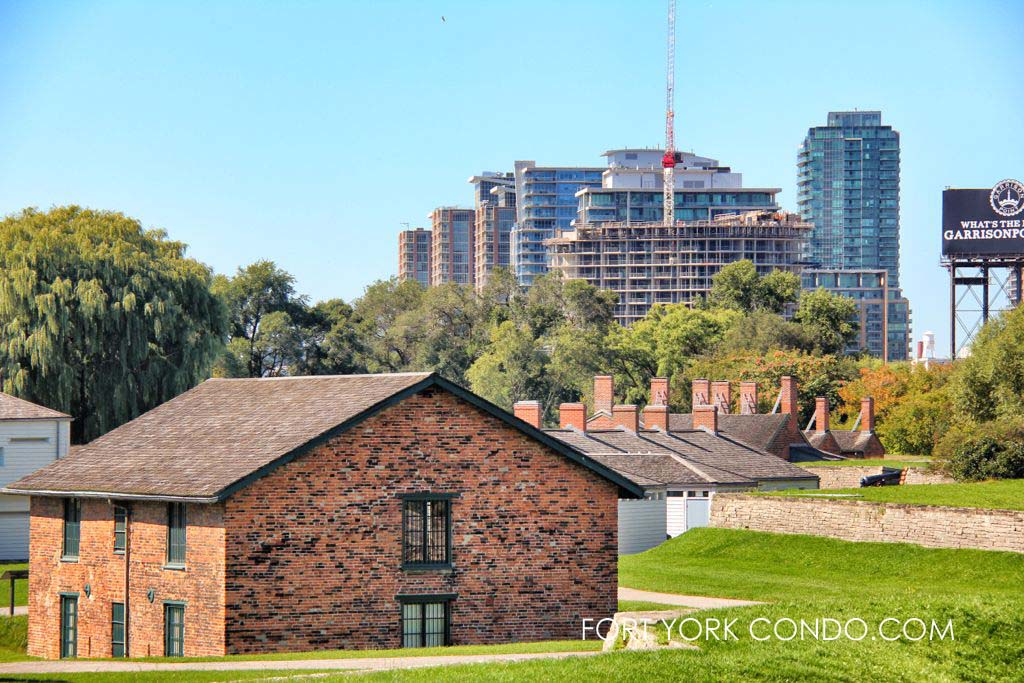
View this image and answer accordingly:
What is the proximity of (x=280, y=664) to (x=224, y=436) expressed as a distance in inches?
368

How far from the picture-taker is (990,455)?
55750 mm

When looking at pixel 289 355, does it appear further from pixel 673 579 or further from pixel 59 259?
pixel 673 579

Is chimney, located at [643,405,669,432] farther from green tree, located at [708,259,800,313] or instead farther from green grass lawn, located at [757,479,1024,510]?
green tree, located at [708,259,800,313]

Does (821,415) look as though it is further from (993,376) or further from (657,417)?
(657,417)

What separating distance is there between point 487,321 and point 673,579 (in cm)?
8959

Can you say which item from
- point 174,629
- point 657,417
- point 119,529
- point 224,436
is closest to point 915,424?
point 657,417

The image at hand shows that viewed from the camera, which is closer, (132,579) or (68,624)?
(132,579)

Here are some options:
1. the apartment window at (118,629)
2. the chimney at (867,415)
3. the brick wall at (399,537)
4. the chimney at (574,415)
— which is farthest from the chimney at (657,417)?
the apartment window at (118,629)

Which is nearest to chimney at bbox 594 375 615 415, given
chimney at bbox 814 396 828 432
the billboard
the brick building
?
chimney at bbox 814 396 828 432

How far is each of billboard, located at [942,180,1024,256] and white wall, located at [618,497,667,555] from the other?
54018mm

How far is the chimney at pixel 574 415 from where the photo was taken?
63750mm

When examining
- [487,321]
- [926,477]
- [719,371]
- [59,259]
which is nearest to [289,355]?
[487,321]

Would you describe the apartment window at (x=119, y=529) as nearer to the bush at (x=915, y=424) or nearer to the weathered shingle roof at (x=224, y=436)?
the weathered shingle roof at (x=224, y=436)

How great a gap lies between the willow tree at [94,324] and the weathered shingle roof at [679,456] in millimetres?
21876
